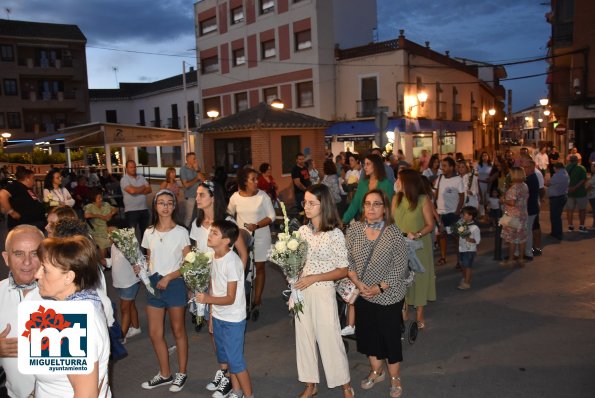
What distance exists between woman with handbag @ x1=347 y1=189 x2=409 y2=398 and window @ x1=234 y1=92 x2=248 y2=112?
99.9 ft

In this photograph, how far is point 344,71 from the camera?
28547mm

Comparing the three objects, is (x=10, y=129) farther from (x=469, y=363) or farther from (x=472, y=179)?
(x=469, y=363)

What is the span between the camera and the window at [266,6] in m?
30.7

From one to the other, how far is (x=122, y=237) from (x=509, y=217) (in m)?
6.65

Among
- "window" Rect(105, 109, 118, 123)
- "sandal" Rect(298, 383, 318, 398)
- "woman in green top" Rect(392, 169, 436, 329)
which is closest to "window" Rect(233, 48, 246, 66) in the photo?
"window" Rect(105, 109, 118, 123)

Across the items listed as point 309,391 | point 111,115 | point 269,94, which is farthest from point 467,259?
point 111,115

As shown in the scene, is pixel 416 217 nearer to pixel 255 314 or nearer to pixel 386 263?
pixel 386 263

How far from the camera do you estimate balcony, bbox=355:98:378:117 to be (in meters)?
27.2

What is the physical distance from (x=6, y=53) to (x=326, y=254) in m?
47.1

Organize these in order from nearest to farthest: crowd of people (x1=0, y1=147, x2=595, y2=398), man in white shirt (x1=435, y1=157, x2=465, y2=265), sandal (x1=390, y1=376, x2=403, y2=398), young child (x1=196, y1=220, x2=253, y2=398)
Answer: crowd of people (x1=0, y1=147, x2=595, y2=398) → young child (x1=196, y1=220, x2=253, y2=398) → sandal (x1=390, y1=376, x2=403, y2=398) → man in white shirt (x1=435, y1=157, x2=465, y2=265)

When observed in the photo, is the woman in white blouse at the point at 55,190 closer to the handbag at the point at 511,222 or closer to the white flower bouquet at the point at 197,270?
the white flower bouquet at the point at 197,270

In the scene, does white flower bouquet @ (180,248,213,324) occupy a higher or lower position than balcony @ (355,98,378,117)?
lower

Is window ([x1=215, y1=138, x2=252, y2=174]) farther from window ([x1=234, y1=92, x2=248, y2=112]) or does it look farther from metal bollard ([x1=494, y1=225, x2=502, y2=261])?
window ([x1=234, y1=92, x2=248, y2=112])

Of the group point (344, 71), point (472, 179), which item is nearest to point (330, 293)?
point (472, 179)
